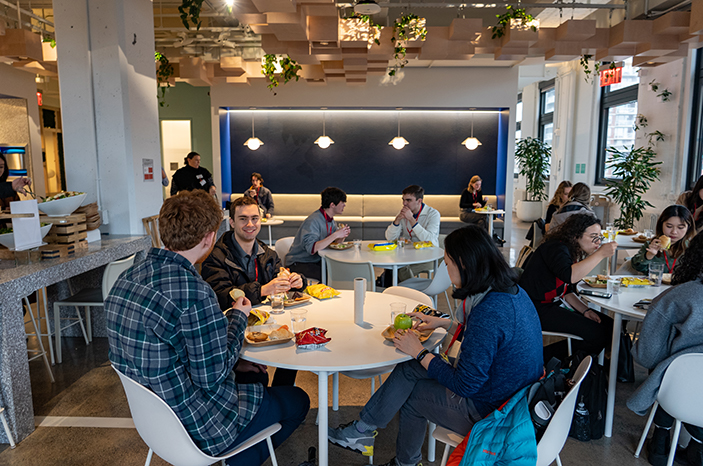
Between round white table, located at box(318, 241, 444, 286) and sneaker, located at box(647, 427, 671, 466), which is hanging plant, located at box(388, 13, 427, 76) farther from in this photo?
sneaker, located at box(647, 427, 671, 466)

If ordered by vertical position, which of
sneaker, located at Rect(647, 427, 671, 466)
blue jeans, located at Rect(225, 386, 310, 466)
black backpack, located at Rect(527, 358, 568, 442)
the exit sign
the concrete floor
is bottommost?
the concrete floor

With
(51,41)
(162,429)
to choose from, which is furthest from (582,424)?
(51,41)

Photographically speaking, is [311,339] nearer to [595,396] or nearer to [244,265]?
[244,265]

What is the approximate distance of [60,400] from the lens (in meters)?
3.33

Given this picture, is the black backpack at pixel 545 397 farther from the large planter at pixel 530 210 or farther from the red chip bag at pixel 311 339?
the large planter at pixel 530 210

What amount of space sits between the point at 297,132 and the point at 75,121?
602 centimetres

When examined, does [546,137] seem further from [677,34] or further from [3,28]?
[3,28]

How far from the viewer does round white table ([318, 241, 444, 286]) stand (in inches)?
164

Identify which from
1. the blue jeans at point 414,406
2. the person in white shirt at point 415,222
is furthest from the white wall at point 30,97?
the blue jeans at point 414,406

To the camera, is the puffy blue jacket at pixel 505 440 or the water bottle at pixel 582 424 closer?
the puffy blue jacket at pixel 505 440

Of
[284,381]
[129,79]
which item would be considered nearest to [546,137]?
[129,79]

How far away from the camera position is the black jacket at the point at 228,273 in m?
2.84

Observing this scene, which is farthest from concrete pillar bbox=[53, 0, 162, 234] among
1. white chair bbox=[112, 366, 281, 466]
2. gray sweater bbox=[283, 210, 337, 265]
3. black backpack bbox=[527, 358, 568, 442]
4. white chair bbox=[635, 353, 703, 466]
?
white chair bbox=[635, 353, 703, 466]

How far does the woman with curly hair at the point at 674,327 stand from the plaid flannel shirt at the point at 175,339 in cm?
197
